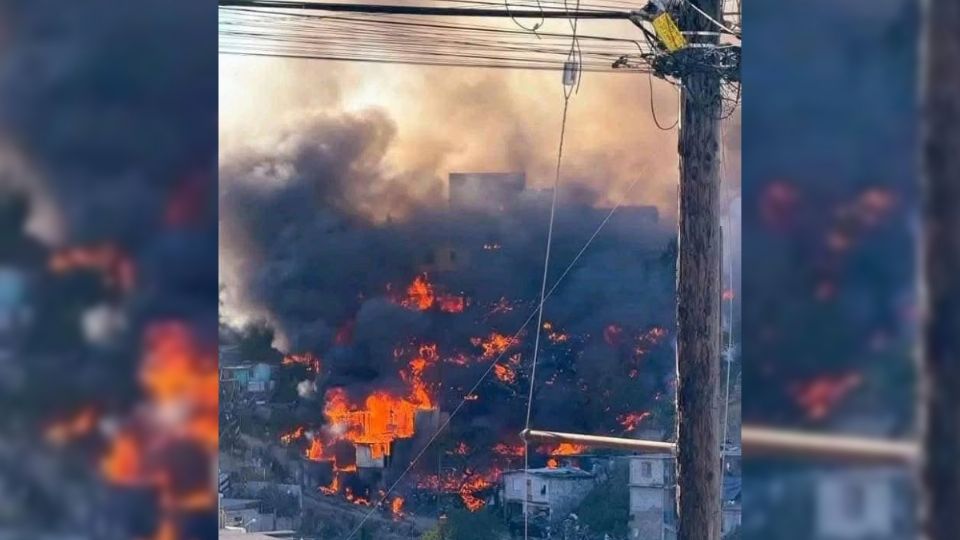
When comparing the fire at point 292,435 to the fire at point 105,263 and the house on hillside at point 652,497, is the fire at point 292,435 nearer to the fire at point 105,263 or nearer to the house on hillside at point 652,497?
the house on hillside at point 652,497

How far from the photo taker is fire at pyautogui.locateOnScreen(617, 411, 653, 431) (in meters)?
25.1

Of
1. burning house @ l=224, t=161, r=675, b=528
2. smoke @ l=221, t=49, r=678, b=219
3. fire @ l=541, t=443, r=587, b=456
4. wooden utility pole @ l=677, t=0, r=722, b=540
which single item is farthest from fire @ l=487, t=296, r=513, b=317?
wooden utility pole @ l=677, t=0, r=722, b=540

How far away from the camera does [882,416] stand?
6.05ft

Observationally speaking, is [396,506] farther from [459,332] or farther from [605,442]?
[605,442]

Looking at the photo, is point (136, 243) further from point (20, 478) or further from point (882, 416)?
point (882, 416)

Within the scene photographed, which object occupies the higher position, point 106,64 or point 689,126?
point 689,126

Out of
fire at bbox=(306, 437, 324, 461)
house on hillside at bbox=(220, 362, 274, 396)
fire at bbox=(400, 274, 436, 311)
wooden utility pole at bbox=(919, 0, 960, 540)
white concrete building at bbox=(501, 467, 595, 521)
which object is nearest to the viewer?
wooden utility pole at bbox=(919, 0, 960, 540)

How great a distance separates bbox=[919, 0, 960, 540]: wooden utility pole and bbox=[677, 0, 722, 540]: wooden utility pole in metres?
5.18

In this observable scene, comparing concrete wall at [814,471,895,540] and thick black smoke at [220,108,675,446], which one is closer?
concrete wall at [814,471,895,540]

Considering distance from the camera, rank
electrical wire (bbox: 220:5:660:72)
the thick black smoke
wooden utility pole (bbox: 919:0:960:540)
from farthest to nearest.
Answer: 1. the thick black smoke
2. electrical wire (bbox: 220:5:660:72)
3. wooden utility pole (bbox: 919:0:960:540)

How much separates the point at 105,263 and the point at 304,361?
23.0 meters

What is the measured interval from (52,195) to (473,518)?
25283mm

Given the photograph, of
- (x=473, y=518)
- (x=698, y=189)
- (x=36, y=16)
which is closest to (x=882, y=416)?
(x=36, y=16)

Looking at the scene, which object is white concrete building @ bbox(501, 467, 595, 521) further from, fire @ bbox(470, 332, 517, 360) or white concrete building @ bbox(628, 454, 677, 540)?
fire @ bbox(470, 332, 517, 360)
